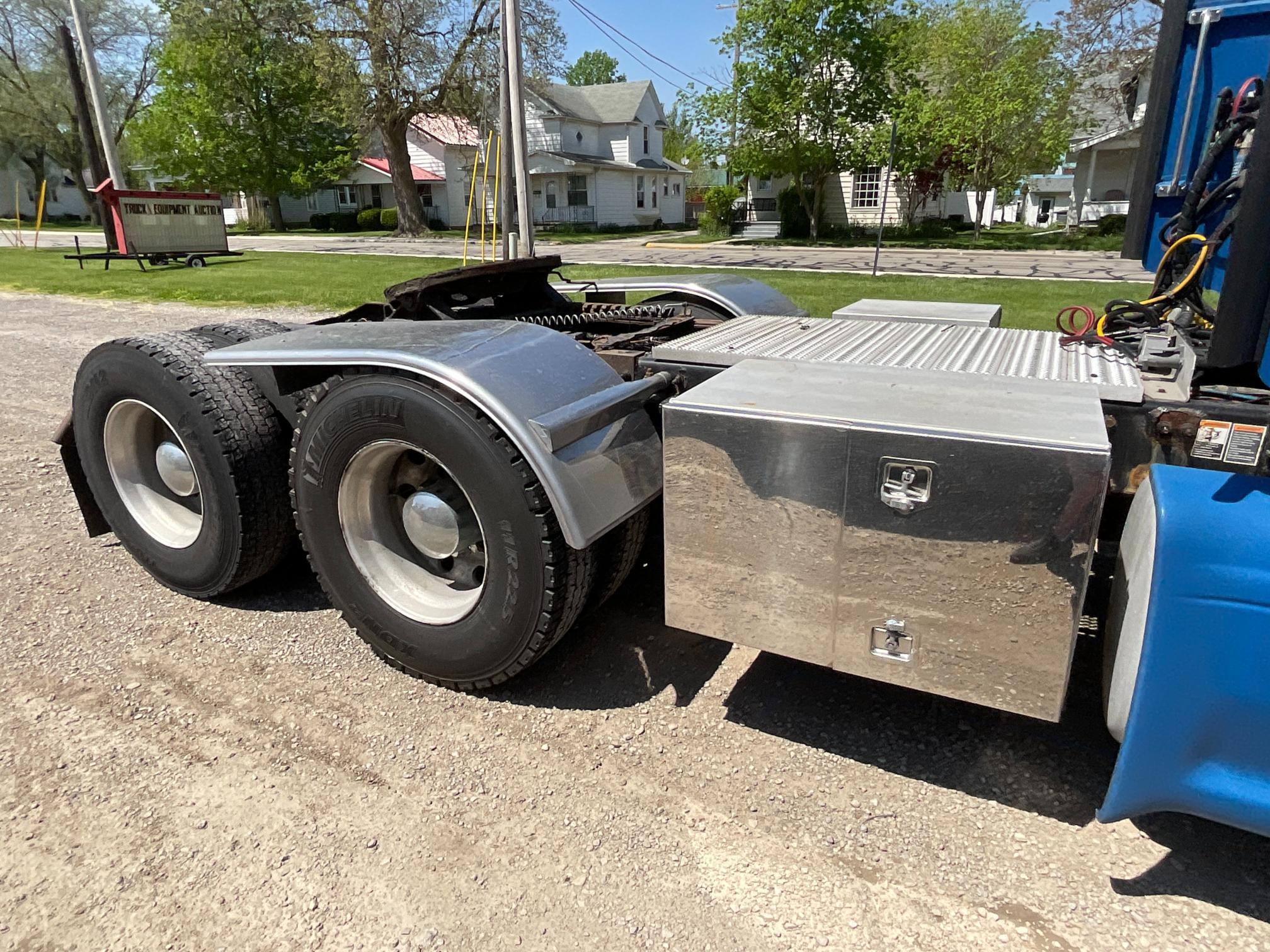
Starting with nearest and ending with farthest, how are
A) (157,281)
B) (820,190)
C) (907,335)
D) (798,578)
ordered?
(798,578) → (907,335) → (157,281) → (820,190)

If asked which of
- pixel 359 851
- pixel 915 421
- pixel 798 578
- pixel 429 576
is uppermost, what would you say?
pixel 915 421

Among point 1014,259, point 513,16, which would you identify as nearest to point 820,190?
point 1014,259

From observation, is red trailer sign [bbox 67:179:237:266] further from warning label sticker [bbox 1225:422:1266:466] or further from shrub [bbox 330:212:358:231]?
shrub [bbox 330:212:358:231]

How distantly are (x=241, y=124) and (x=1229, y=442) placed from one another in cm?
4720

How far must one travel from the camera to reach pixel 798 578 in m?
2.27

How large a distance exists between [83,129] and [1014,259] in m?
24.3


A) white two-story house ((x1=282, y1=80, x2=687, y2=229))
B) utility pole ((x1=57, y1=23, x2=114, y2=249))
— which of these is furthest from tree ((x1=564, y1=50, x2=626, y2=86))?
utility pole ((x1=57, y1=23, x2=114, y2=249))

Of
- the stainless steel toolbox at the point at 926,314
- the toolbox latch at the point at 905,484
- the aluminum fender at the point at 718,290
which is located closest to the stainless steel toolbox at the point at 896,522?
the toolbox latch at the point at 905,484

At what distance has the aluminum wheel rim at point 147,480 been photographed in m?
3.66

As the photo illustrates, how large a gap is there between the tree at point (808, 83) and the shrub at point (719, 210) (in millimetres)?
5891

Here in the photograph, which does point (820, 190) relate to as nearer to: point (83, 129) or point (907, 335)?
point (83, 129)

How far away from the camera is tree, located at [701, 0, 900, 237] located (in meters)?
29.3

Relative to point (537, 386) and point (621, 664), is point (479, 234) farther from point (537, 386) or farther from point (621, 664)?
point (537, 386)

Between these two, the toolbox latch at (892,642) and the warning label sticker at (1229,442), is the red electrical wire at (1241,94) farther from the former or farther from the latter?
the toolbox latch at (892,642)
